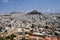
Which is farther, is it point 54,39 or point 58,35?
point 58,35

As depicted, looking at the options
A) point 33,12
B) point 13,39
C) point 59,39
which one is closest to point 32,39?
point 13,39

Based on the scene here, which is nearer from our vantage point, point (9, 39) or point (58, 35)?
point (9, 39)

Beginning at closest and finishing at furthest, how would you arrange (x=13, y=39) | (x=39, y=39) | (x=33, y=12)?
(x=13, y=39), (x=39, y=39), (x=33, y=12)

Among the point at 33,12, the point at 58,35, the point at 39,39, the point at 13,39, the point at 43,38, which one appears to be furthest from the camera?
the point at 33,12

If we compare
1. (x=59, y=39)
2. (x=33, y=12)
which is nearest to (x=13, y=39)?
Result: (x=59, y=39)

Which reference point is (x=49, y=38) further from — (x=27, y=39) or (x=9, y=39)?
(x=9, y=39)

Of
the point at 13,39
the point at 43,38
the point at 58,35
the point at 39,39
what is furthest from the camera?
the point at 58,35

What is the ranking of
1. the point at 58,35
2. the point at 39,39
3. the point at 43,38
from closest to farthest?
1. the point at 39,39
2. the point at 43,38
3. the point at 58,35

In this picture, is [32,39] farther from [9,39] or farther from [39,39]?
[9,39]
